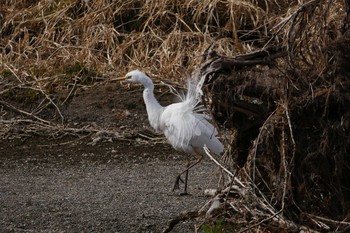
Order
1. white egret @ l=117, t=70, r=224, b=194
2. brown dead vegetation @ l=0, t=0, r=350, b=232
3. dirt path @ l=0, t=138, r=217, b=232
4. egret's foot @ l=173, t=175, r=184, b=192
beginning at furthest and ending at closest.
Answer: white egret @ l=117, t=70, r=224, b=194
egret's foot @ l=173, t=175, r=184, b=192
dirt path @ l=0, t=138, r=217, b=232
brown dead vegetation @ l=0, t=0, r=350, b=232

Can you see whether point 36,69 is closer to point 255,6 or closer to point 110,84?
point 110,84

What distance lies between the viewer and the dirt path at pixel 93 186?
8.23 m

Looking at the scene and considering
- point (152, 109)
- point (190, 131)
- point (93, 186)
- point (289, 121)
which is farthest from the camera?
point (152, 109)

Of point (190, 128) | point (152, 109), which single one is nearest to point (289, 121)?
point (190, 128)

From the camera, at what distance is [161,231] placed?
7840 mm

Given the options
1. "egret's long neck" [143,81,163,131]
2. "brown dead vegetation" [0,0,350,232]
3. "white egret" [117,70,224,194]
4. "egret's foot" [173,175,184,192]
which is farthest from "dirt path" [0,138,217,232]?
"brown dead vegetation" [0,0,350,232]

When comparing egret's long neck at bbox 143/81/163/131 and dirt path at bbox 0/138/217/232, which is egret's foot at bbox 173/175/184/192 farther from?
egret's long neck at bbox 143/81/163/131

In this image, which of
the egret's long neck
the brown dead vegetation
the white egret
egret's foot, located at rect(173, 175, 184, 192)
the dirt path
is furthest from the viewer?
the egret's long neck

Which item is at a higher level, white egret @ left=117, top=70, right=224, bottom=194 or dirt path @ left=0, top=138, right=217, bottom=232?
white egret @ left=117, top=70, right=224, bottom=194

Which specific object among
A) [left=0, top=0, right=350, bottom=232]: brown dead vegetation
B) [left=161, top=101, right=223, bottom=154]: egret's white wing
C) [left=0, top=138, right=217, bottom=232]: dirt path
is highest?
[left=0, top=0, right=350, bottom=232]: brown dead vegetation

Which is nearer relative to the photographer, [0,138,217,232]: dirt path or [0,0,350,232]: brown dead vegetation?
[0,0,350,232]: brown dead vegetation

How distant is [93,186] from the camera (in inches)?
395

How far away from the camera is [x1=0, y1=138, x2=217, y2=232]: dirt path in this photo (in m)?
8.23

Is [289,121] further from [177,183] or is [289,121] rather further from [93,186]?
[93,186]
